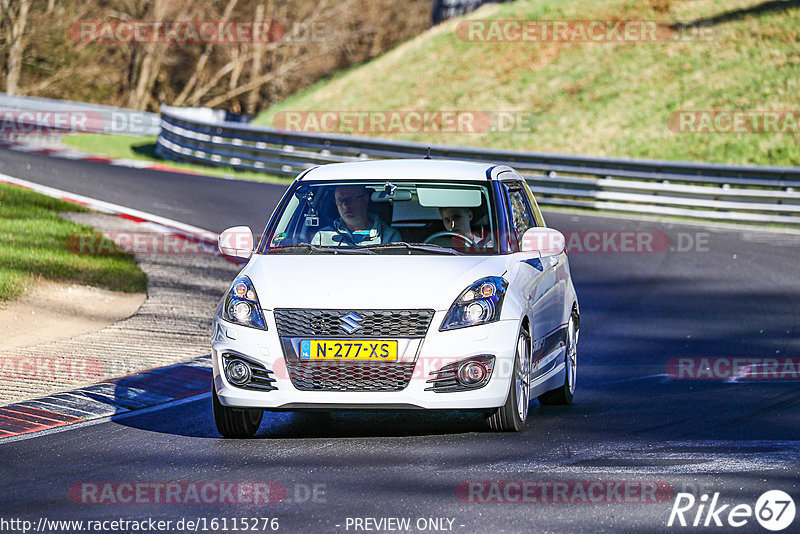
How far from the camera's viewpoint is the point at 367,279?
772 cm

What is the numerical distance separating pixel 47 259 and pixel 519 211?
7.42 metres

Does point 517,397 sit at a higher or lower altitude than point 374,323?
lower

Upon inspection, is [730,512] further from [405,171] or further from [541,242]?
[405,171]

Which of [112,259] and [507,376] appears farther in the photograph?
[112,259]

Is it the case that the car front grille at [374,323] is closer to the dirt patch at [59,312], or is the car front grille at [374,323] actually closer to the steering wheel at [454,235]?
the steering wheel at [454,235]

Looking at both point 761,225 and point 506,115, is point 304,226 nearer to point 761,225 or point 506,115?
point 761,225

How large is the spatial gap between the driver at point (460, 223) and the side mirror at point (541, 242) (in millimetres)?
257

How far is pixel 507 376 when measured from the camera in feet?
25.3

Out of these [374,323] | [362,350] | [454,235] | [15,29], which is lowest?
[362,350]

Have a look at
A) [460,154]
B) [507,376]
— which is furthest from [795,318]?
[460,154]

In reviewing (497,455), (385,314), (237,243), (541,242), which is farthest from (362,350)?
(541,242)

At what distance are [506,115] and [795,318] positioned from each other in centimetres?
2244

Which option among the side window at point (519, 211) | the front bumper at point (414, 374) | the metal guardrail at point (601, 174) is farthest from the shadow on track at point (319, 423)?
the metal guardrail at point (601, 174)

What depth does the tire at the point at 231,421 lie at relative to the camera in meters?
7.94
